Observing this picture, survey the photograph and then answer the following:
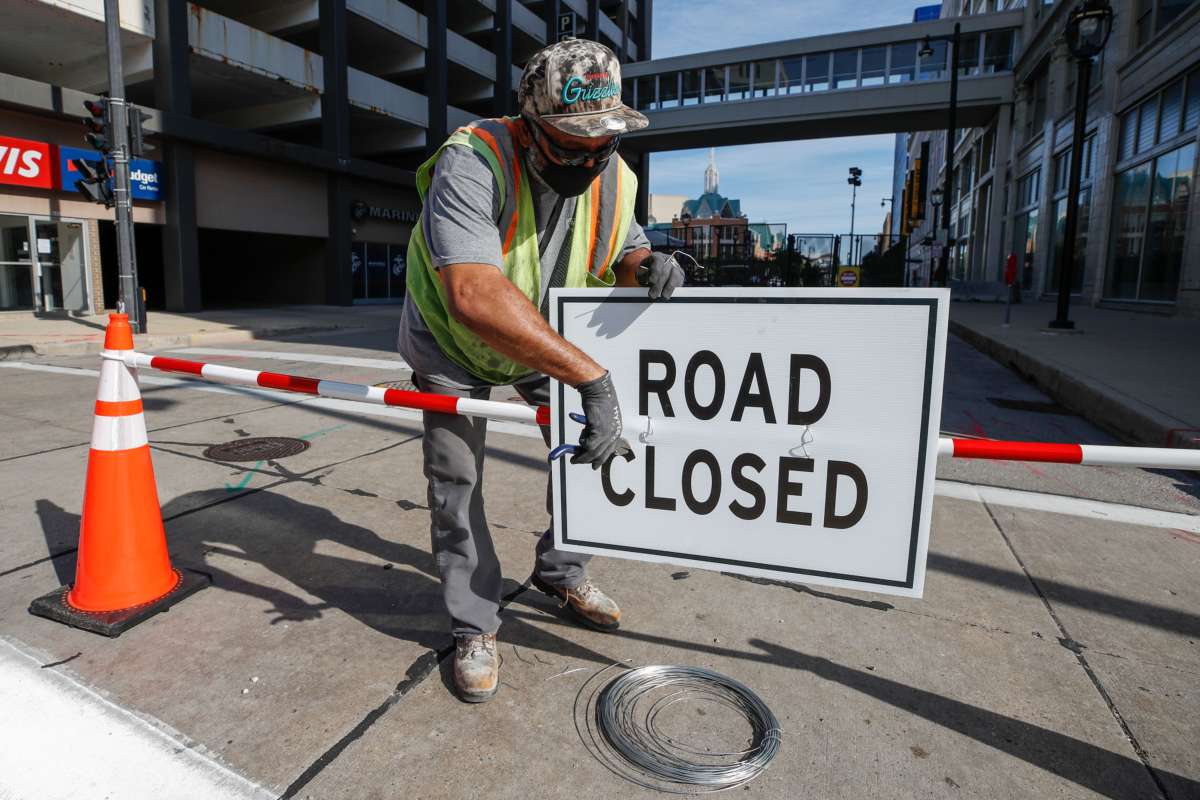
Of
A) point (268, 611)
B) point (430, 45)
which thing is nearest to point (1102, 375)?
point (268, 611)

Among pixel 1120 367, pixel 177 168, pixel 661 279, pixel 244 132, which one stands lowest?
pixel 1120 367

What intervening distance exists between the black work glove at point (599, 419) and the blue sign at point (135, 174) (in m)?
17.5

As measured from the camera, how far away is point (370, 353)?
10875 millimetres

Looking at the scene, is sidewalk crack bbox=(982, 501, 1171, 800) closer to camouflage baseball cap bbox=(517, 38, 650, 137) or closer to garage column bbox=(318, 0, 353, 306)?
camouflage baseball cap bbox=(517, 38, 650, 137)

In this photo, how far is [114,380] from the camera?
2727 mm

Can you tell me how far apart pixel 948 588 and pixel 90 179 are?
14.8 meters

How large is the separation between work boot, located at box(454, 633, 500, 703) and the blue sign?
56.4 ft

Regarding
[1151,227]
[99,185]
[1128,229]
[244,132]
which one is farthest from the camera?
[244,132]

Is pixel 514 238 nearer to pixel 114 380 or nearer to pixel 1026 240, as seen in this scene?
pixel 114 380

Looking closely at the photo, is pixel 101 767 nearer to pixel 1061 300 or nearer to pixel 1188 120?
pixel 1061 300

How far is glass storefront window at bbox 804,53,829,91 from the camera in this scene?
32.2 m

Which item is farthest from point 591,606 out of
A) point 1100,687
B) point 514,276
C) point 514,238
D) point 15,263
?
point 15,263

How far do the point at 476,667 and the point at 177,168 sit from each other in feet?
64.1

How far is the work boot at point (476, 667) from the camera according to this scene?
7.17ft
